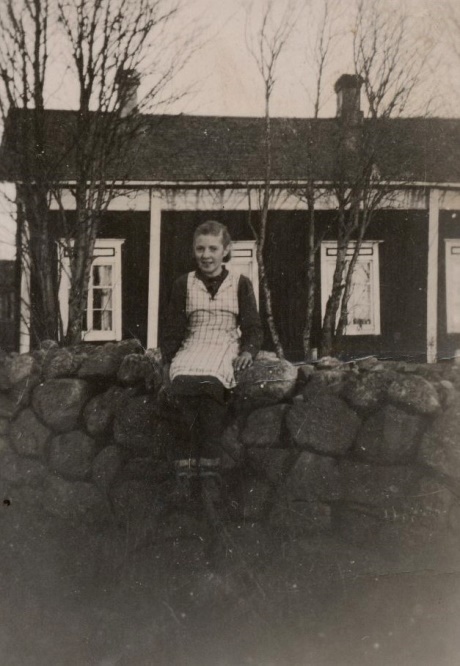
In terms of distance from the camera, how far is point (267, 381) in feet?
8.40

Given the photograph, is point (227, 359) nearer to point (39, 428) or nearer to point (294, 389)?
point (294, 389)

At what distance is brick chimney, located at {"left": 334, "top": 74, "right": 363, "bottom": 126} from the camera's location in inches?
98.0

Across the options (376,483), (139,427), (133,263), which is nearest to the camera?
(376,483)

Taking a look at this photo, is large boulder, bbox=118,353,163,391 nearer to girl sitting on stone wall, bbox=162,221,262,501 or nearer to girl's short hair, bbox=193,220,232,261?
girl sitting on stone wall, bbox=162,221,262,501

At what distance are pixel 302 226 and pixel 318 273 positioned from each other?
23 cm

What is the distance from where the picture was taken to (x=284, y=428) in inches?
101

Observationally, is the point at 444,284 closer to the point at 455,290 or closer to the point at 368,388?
the point at 455,290

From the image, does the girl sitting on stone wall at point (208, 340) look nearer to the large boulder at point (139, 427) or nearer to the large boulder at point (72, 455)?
the large boulder at point (139, 427)

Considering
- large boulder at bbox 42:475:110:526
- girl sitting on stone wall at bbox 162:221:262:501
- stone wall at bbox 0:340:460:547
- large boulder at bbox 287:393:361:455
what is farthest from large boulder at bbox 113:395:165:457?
large boulder at bbox 287:393:361:455

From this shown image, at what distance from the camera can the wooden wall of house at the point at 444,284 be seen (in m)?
2.60

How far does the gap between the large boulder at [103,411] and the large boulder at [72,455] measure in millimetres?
61

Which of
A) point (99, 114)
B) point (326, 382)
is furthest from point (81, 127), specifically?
point (326, 382)

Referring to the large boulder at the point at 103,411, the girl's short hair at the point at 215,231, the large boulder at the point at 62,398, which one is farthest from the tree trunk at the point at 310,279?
the large boulder at the point at 62,398

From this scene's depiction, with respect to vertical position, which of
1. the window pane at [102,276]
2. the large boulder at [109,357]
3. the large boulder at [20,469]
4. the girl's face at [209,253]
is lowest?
the large boulder at [20,469]
